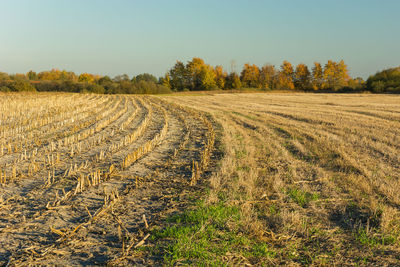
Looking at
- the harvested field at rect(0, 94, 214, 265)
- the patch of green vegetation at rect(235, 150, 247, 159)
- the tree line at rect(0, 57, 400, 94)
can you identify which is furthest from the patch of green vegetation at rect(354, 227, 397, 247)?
the tree line at rect(0, 57, 400, 94)

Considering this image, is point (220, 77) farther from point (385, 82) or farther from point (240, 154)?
point (240, 154)

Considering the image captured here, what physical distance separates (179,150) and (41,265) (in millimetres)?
6291

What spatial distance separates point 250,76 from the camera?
3312 inches

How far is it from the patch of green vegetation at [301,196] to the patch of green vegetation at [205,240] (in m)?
1.40

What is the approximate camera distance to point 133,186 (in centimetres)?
612

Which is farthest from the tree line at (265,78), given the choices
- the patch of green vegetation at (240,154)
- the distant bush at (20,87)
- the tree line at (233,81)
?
the patch of green vegetation at (240,154)

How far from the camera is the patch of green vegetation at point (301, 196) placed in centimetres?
533

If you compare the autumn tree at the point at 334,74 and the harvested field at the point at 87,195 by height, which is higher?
the autumn tree at the point at 334,74

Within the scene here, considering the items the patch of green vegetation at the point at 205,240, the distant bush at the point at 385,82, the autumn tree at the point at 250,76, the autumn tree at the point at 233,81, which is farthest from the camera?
the autumn tree at the point at 250,76

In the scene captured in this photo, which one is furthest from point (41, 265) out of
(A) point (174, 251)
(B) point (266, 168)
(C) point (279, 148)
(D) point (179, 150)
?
(C) point (279, 148)

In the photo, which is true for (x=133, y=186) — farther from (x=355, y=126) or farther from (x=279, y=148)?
(x=355, y=126)

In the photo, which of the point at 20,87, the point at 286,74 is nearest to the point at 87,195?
the point at 20,87

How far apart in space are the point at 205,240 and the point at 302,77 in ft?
280

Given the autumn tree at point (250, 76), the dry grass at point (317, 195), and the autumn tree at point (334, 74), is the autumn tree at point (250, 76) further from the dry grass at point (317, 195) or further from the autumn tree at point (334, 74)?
the dry grass at point (317, 195)
